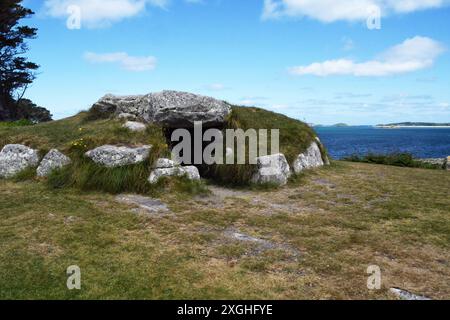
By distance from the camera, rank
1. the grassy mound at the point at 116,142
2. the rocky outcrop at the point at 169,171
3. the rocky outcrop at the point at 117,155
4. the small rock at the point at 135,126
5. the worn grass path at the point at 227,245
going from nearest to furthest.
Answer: the worn grass path at the point at 227,245 < the grassy mound at the point at 116,142 < the rocky outcrop at the point at 169,171 < the rocky outcrop at the point at 117,155 < the small rock at the point at 135,126

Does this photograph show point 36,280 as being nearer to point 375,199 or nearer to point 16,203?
point 16,203

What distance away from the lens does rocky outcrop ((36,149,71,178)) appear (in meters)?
11.4

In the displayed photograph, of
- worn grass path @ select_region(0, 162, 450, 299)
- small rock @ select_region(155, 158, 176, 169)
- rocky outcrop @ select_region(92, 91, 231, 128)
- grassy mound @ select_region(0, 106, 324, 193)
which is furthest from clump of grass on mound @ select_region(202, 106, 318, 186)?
small rock @ select_region(155, 158, 176, 169)

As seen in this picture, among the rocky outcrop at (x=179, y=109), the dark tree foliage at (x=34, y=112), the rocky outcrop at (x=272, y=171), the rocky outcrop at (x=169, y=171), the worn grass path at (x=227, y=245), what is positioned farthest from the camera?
the dark tree foliage at (x=34, y=112)

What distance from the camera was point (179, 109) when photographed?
497 inches

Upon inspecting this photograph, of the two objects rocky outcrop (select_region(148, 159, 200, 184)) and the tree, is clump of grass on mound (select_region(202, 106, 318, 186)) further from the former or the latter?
the tree

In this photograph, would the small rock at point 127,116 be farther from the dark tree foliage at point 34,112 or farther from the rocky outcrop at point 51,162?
the dark tree foliage at point 34,112

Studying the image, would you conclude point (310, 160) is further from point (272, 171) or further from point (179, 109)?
point (179, 109)

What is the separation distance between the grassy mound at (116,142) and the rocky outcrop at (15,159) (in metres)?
0.29

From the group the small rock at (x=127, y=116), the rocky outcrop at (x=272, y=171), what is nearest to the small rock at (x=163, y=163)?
the rocky outcrop at (x=272, y=171)

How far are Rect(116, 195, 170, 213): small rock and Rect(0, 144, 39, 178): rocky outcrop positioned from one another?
430 cm

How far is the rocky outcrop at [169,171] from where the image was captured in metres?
10.6

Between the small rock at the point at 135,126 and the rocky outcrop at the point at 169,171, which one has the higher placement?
the small rock at the point at 135,126

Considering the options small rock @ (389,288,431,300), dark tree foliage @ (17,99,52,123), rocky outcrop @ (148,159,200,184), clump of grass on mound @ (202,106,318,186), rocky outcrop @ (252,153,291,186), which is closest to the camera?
small rock @ (389,288,431,300)
